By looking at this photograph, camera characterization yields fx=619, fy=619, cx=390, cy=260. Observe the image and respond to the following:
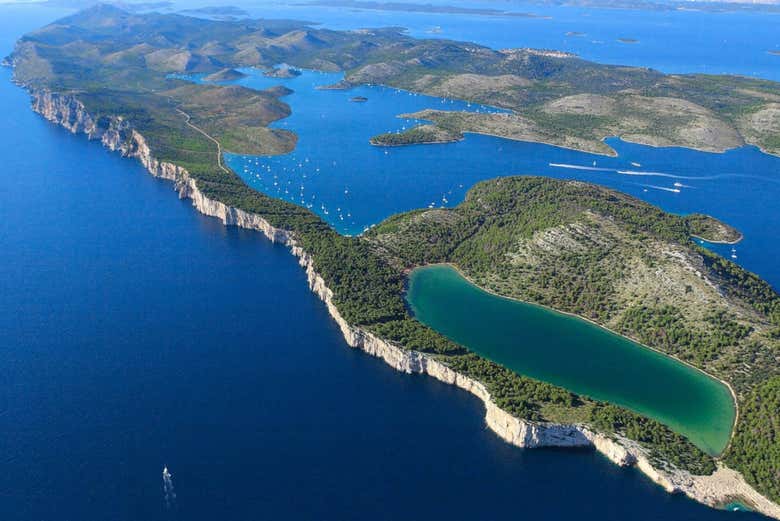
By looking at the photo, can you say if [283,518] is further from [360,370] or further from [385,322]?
[385,322]

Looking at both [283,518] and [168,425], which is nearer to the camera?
[283,518]

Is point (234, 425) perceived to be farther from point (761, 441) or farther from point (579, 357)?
point (761, 441)

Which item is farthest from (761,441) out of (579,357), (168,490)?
(168,490)

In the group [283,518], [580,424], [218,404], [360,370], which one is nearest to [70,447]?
[218,404]

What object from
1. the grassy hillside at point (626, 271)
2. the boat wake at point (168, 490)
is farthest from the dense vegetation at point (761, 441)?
the boat wake at point (168, 490)

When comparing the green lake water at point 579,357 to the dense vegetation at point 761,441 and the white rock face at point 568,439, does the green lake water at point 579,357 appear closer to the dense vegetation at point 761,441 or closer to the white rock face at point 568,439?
the dense vegetation at point 761,441

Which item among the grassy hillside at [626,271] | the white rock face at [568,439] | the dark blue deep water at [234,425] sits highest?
the grassy hillside at [626,271]
